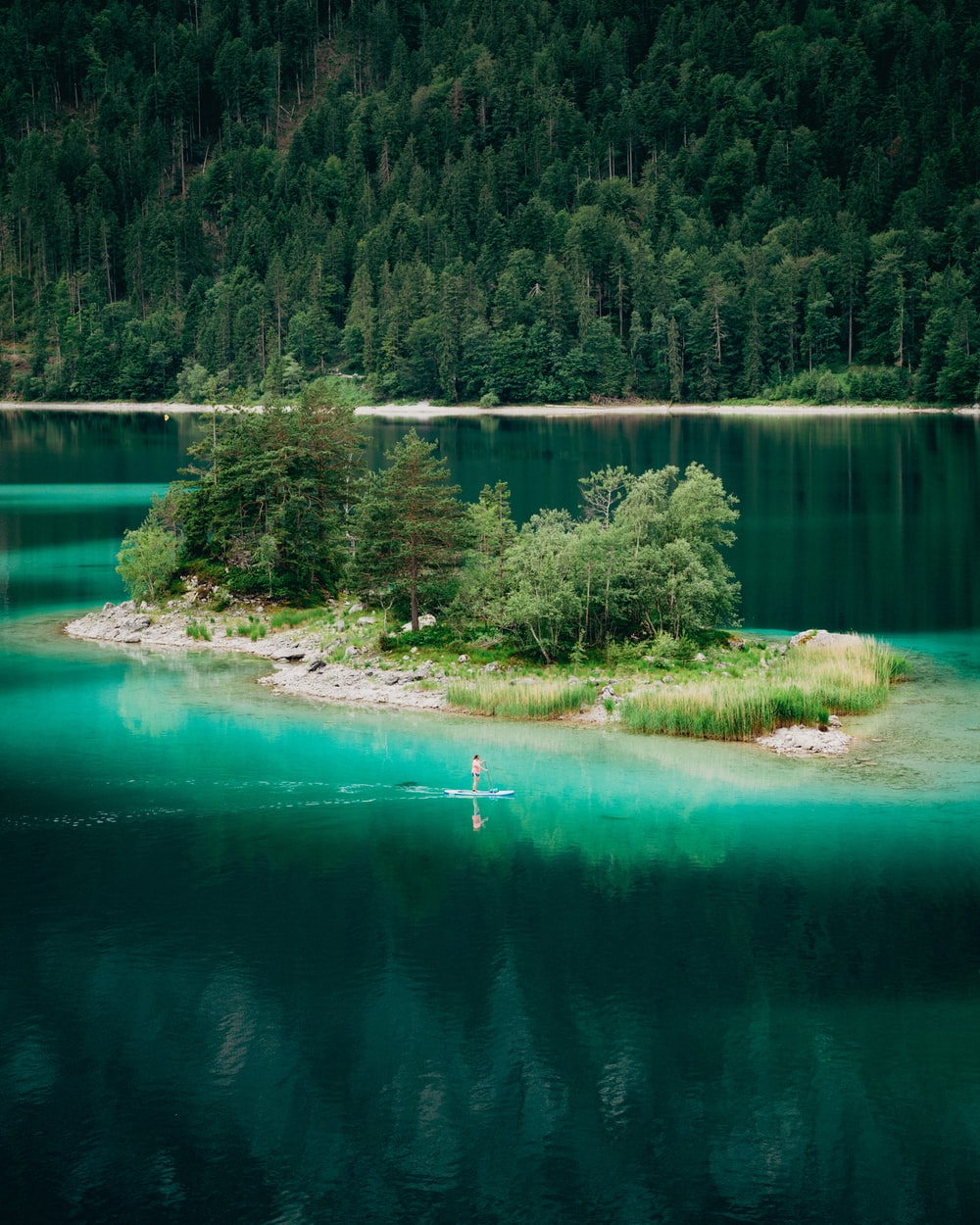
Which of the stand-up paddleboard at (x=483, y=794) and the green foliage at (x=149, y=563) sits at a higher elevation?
the green foliage at (x=149, y=563)

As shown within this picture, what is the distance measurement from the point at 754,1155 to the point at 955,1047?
19.3 feet

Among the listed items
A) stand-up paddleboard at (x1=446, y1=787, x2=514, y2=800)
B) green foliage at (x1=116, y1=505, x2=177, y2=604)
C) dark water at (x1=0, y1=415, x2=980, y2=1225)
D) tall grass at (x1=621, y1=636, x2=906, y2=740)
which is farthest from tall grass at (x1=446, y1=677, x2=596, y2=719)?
green foliage at (x1=116, y1=505, x2=177, y2=604)

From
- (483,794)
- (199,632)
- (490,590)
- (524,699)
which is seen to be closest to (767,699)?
(524,699)

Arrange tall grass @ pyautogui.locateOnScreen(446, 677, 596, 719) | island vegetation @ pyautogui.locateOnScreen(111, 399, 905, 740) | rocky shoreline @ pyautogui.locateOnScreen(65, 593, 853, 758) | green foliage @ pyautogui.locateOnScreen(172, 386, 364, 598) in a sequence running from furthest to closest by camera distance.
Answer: green foliage @ pyautogui.locateOnScreen(172, 386, 364, 598) < island vegetation @ pyautogui.locateOnScreen(111, 399, 905, 740) < tall grass @ pyautogui.locateOnScreen(446, 677, 596, 719) < rocky shoreline @ pyautogui.locateOnScreen(65, 593, 853, 758)

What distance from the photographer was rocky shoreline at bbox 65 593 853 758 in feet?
160

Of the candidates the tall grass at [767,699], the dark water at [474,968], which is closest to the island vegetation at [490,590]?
the tall grass at [767,699]

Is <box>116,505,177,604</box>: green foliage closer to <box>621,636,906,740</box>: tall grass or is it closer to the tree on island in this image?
the tree on island

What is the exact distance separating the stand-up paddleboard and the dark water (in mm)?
448

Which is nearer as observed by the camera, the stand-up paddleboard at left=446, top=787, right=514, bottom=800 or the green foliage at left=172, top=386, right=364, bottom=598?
the stand-up paddleboard at left=446, top=787, right=514, bottom=800

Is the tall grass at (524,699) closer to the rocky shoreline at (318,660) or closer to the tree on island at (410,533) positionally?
the rocky shoreline at (318,660)

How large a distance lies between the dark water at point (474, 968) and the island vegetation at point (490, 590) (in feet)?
9.51

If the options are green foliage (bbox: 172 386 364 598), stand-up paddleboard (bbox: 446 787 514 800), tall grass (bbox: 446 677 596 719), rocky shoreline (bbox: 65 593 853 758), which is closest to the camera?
stand-up paddleboard (bbox: 446 787 514 800)

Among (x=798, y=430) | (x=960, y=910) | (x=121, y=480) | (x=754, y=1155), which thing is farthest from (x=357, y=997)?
(x=798, y=430)

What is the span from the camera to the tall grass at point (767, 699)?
1930 inches
